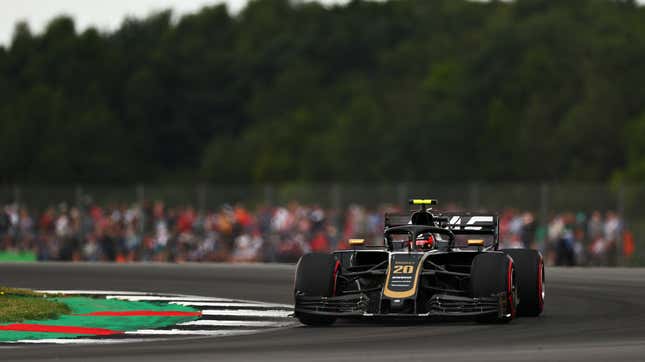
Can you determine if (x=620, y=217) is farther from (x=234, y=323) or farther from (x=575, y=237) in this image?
Answer: (x=234, y=323)

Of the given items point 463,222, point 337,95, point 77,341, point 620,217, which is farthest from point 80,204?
point 337,95

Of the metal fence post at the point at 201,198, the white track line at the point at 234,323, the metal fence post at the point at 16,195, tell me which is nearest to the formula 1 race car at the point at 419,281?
the white track line at the point at 234,323

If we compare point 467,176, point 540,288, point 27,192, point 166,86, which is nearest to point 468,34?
point 166,86

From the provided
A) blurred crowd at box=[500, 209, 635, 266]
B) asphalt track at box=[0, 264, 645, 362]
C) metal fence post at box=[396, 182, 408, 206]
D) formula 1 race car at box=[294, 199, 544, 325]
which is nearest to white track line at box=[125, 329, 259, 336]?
asphalt track at box=[0, 264, 645, 362]

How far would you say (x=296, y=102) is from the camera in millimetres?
137500

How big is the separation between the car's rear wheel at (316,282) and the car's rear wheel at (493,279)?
1505 mm

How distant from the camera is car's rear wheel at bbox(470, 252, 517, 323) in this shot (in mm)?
15375

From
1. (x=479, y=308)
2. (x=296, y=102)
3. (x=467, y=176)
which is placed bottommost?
(x=479, y=308)

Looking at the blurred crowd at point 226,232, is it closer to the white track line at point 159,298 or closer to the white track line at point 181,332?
the white track line at point 159,298

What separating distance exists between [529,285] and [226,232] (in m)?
19.1

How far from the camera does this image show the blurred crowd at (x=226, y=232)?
3209 centimetres

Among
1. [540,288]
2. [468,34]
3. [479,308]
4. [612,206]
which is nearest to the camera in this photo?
[479,308]

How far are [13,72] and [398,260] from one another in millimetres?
126277

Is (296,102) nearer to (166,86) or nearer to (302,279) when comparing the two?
(166,86)
